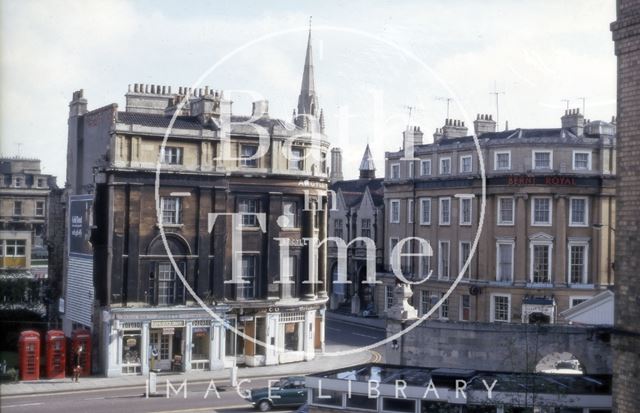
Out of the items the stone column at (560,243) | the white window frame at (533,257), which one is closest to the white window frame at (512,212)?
the white window frame at (533,257)

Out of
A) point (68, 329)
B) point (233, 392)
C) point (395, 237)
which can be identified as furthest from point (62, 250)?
point (395, 237)

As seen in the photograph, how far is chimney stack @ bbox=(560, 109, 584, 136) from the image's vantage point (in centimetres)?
3903

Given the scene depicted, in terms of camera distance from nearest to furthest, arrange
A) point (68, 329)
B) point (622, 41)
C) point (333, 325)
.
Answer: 1. point (622, 41)
2. point (68, 329)
3. point (333, 325)

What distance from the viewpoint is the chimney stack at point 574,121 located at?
39031 mm

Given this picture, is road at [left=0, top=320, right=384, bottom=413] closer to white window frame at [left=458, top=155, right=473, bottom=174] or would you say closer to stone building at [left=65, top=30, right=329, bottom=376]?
stone building at [left=65, top=30, right=329, bottom=376]

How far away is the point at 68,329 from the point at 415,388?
2313 cm

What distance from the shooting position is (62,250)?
1529 inches

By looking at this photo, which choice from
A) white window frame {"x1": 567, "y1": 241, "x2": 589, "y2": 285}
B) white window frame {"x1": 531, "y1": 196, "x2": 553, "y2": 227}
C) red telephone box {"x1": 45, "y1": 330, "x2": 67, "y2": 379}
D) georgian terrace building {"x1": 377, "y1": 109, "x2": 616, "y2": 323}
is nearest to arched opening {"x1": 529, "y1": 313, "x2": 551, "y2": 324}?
georgian terrace building {"x1": 377, "y1": 109, "x2": 616, "y2": 323}

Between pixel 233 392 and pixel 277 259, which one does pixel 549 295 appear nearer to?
pixel 277 259

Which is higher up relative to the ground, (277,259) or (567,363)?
(277,259)

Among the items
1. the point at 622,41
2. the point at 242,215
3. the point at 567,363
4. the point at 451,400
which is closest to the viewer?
the point at 622,41

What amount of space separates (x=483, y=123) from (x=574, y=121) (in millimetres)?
5628

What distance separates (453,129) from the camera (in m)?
45.8

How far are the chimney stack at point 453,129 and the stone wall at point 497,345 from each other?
2598 centimetres
